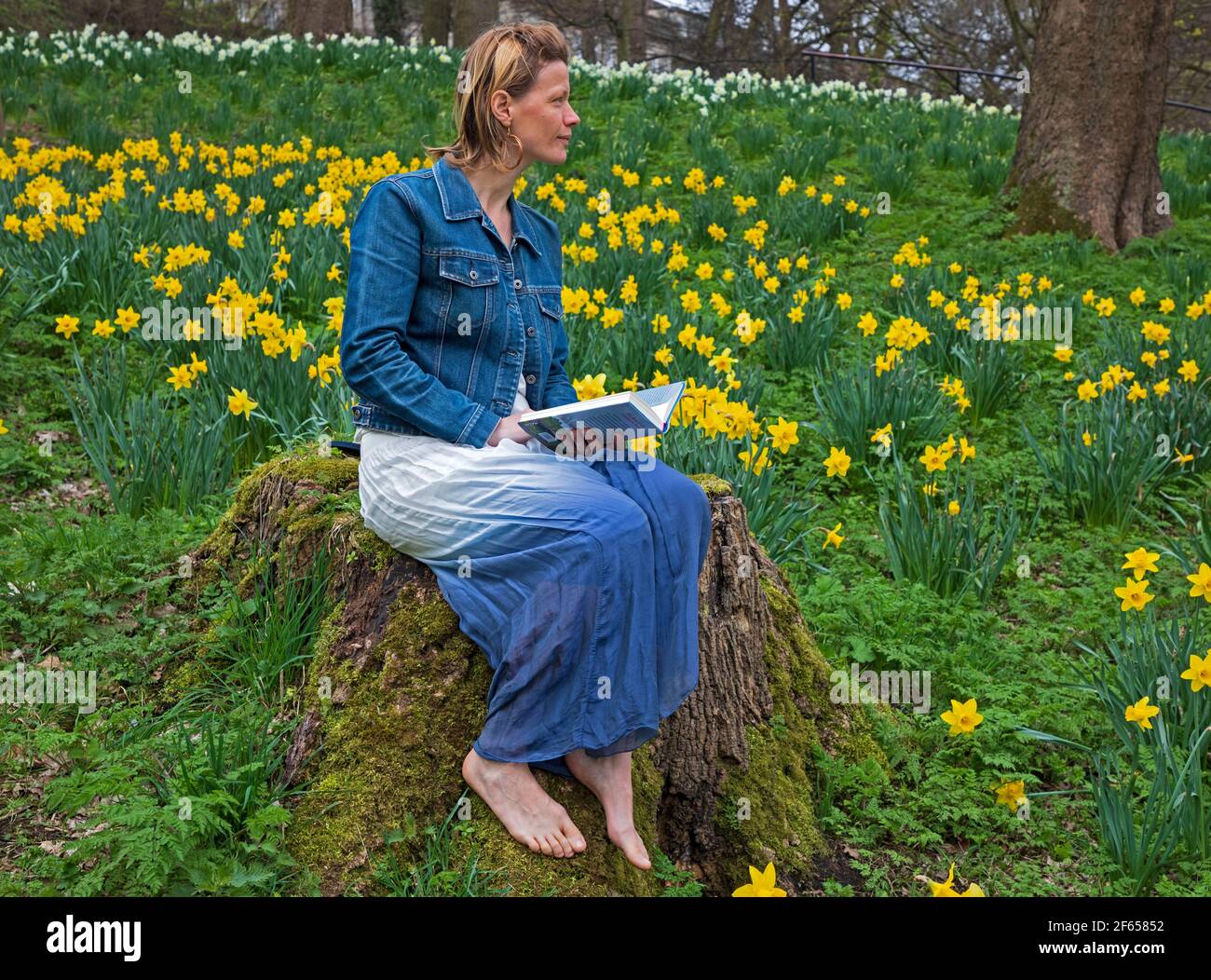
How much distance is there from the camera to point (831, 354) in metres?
5.56

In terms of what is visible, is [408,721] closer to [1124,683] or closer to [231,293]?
[1124,683]

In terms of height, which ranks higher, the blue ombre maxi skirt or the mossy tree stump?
the blue ombre maxi skirt

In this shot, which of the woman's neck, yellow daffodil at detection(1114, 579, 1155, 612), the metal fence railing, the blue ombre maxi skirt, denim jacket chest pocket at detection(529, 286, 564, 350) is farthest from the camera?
the metal fence railing

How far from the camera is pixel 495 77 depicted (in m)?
2.36

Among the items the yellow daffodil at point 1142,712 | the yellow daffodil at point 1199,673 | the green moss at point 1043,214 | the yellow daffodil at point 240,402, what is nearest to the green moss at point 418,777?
the yellow daffodil at point 1142,712

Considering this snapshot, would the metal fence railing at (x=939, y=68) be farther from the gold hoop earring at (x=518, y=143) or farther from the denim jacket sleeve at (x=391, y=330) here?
the denim jacket sleeve at (x=391, y=330)

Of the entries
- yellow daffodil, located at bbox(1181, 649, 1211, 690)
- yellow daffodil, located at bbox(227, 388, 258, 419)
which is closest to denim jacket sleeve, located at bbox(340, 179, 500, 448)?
yellow daffodil, located at bbox(227, 388, 258, 419)

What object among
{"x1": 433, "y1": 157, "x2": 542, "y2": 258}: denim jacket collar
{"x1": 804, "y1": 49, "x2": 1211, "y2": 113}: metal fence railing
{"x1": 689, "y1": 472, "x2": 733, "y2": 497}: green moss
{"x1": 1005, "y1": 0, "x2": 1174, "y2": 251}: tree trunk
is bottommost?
{"x1": 689, "y1": 472, "x2": 733, "y2": 497}: green moss

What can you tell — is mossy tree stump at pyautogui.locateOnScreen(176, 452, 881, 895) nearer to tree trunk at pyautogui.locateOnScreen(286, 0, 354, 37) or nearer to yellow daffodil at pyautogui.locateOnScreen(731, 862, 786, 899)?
yellow daffodil at pyautogui.locateOnScreen(731, 862, 786, 899)

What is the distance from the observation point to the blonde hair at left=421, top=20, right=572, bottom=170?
2.35 m

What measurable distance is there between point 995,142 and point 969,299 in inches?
182

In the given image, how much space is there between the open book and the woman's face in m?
0.53

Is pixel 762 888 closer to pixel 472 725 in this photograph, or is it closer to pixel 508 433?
pixel 472 725

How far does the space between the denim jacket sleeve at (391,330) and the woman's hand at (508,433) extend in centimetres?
2
